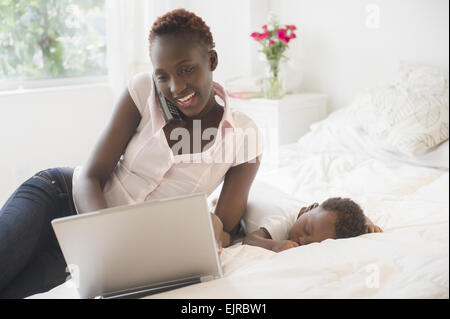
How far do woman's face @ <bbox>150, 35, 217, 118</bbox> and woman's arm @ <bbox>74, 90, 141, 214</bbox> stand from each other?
0.40ft

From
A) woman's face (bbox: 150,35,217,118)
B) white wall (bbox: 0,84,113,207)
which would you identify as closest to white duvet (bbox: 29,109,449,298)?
woman's face (bbox: 150,35,217,118)

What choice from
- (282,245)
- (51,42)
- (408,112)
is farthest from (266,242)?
(51,42)

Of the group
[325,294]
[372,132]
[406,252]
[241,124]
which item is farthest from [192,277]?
[372,132]

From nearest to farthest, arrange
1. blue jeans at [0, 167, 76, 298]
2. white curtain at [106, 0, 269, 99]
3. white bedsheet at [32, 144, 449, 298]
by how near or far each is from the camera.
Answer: white bedsheet at [32, 144, 449, 298] < blue jeans at [0, 167, 76, 298] < white curtain at [106, 0, 269, 99]

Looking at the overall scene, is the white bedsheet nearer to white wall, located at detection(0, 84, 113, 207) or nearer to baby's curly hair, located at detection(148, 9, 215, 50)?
baby's curly hair, located at detection(148, 9, 215, 50)

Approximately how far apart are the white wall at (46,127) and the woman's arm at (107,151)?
1.32 m

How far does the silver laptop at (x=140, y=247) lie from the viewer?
2.29ft

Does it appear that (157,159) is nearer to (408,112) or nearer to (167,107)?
(167,107)

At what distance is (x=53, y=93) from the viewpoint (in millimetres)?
2330

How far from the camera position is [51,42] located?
2.47 m

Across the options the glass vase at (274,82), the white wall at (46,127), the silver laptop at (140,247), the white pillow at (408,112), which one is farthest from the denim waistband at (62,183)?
the glass vase at (274,82)

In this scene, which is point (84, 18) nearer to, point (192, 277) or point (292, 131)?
point (292, 131)

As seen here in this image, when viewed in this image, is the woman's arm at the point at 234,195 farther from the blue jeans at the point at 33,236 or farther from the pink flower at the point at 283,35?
the pink flower at the point at 283,35

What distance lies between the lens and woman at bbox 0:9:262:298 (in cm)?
100
